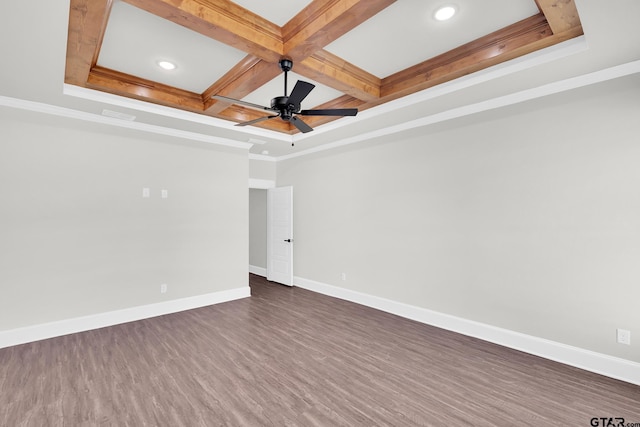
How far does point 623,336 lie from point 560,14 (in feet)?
9.12

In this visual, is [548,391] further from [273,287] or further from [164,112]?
[164,112]

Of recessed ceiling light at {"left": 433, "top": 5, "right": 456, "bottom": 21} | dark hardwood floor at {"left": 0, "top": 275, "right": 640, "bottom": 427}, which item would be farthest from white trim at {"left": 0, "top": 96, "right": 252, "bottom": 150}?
recessed ceiling light at {"left": 433, "top": 5, "right": 456, "bottom": 21}

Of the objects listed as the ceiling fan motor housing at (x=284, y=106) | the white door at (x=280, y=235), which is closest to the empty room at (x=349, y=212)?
the ceiling fan motor housing at (x=284, y=106)

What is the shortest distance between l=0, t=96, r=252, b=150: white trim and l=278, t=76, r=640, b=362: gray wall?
241cm

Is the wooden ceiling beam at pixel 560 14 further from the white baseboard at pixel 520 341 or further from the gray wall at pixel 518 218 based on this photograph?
the white baseboard at pixel 520 341

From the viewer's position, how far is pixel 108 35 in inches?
103

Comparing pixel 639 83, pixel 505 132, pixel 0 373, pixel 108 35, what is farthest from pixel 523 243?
pixel 0 373

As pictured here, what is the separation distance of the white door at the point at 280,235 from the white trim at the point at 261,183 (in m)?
0.13

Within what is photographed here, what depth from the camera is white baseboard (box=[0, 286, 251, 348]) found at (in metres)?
3.42

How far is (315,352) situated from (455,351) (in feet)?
4.98

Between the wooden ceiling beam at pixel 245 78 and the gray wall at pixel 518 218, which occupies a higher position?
the wooden ceiling beam at pixel 245 78

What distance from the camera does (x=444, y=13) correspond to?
2348 millimetres

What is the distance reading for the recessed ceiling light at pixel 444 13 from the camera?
229 centimetres

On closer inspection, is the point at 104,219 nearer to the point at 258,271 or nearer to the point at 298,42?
the point at 298,42
